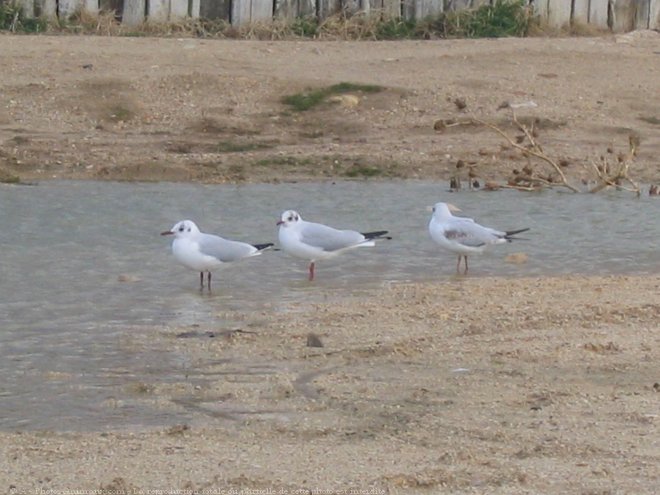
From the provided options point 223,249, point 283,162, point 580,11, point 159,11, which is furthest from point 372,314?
point 580,11

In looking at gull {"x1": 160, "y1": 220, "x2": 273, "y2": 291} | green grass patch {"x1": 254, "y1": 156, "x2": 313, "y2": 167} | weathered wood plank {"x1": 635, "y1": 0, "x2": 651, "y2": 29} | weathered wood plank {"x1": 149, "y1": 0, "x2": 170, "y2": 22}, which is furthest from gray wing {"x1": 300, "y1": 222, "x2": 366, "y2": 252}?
weathered wood plank {"x1": 635, "y1": 0, "x2": 651, "y2": 29}

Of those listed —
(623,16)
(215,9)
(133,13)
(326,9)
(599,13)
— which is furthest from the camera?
(623,16)

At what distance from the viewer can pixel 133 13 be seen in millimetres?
17828

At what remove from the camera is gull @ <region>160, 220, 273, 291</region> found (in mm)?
10414

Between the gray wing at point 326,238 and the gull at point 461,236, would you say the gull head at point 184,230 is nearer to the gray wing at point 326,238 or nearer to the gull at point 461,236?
the gray wing at point 326,238

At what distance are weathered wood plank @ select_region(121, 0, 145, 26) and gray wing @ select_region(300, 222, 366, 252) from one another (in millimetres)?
7530

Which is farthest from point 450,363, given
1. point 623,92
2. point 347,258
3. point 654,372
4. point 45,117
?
point 623,92

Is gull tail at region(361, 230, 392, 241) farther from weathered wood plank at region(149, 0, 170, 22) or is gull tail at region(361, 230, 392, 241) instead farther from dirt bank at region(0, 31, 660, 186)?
weathered wood plank at region(149, 0, 170, 22)

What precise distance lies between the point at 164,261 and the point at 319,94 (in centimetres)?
491

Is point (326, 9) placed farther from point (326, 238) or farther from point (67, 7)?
point (326, 238)

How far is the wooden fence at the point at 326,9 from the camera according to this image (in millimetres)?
17797

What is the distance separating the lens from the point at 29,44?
16656 mm

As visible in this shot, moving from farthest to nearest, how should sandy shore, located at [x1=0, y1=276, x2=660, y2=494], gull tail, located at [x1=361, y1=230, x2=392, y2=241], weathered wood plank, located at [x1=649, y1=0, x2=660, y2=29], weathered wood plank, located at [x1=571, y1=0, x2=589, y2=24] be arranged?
weathered wood plank, located at [x1=649, y1=0, x2=660, y2=29] < weathered wood plank, located at [x1=571, y1=0, x2=589, y2=24] < gull tail, located at [x1=361, y1=230, x2=392, y2=241] < sandy shore, located at [x1=0, y1=276, x2=660, y2=494]

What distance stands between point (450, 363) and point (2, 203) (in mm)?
5670
